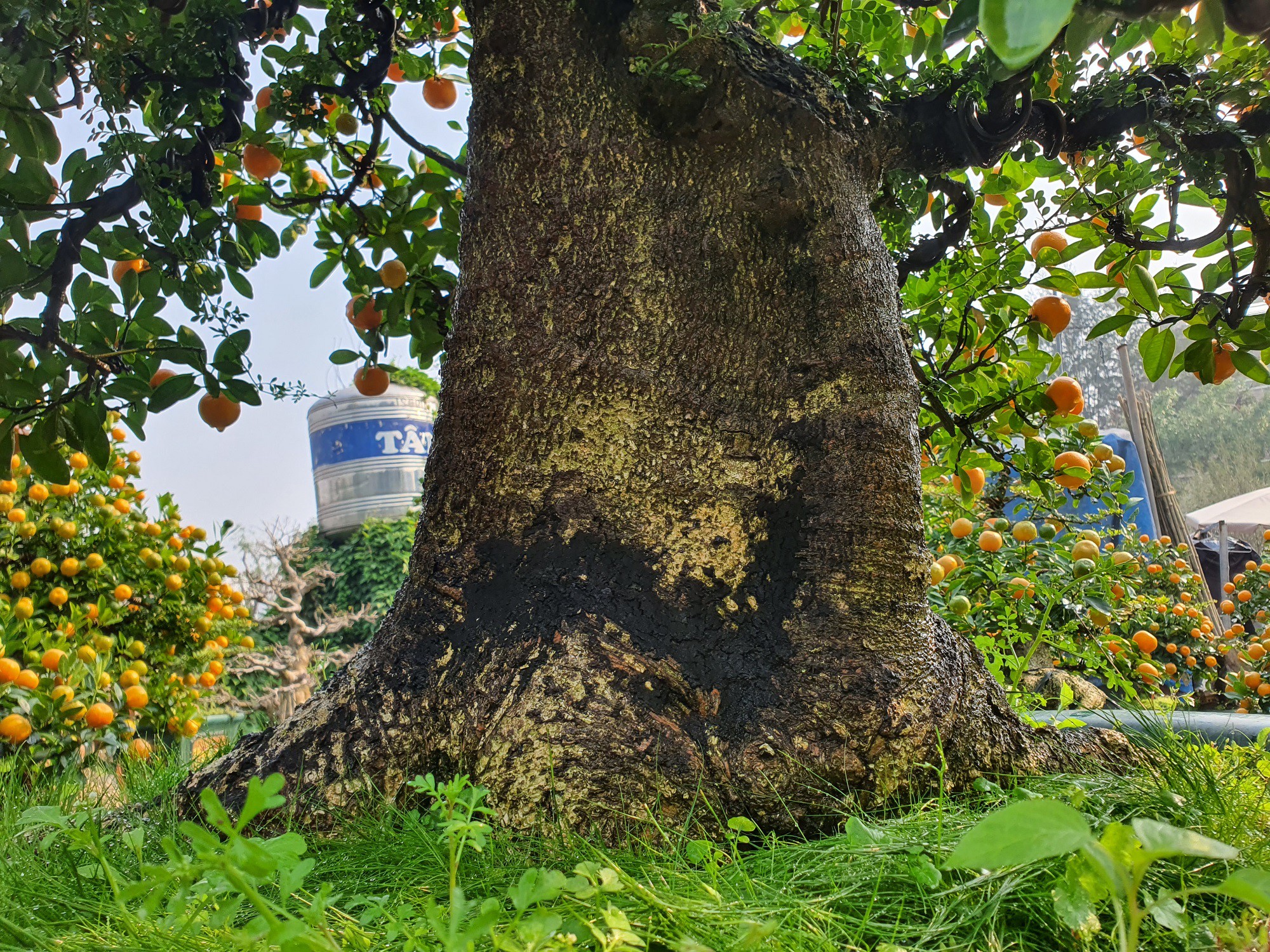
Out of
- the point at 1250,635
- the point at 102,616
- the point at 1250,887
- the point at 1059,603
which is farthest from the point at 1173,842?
the point at 1250,635

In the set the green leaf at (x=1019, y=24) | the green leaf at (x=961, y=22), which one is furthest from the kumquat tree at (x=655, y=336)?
the green leaf at (x=1019, y=24)

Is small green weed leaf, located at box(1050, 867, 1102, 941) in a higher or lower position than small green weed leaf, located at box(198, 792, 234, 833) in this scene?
lower

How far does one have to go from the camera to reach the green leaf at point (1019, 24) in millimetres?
274

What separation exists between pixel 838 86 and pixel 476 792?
138cm

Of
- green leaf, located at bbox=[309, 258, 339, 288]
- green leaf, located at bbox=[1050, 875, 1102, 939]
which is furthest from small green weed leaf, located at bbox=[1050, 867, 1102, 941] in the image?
green leaf, located at bbox=[309, 258, 339, 288]

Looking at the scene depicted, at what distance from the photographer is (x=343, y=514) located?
394 inches

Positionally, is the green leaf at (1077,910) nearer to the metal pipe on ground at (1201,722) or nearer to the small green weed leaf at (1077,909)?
the small green weed leaf at (1077,909)

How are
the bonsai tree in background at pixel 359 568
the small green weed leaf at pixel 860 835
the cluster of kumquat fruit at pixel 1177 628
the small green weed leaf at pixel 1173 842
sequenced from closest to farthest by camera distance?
the small green weed leaf at pixel 1173 842 < the small green weed leaf at pixel 860 835 < the cluster of kumquat fruit at pixel 1177 628 < the bonsai tree in background at pixel 359 568

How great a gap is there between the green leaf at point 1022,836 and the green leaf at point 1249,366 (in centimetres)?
156

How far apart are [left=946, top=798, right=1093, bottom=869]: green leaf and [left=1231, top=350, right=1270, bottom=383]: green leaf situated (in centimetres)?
156

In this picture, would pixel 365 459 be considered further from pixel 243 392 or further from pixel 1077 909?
pixel 1077 909

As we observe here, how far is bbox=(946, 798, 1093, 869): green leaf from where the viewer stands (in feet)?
1.43

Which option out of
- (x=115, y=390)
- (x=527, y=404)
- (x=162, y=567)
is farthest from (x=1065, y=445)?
(x=162, y=567)

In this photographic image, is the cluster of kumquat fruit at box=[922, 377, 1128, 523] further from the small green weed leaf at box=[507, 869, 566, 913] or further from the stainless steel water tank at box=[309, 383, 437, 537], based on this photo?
the stainless steel water tank at box=[309, 383, 437, 537]
